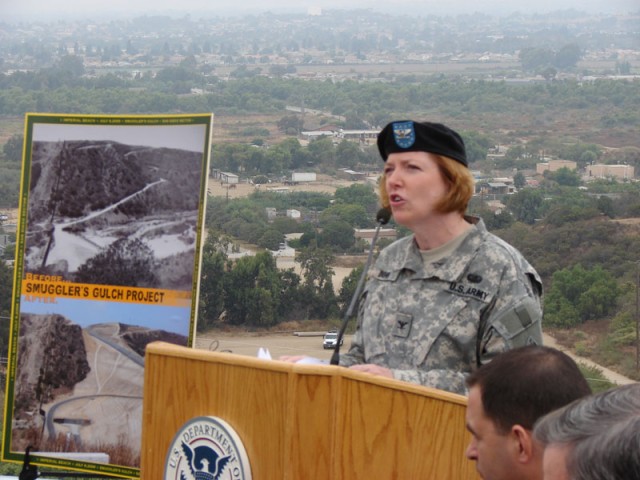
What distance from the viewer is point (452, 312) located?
228cm

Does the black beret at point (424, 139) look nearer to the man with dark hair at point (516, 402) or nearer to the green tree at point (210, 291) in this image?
the man with dark hair at point (516, 402)

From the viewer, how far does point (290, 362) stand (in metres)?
2.02

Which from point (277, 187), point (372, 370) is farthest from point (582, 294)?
point (372, 370)

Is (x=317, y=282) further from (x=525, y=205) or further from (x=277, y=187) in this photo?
(x=277, y=187)

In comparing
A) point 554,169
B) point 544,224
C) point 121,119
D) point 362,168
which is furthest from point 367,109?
point 121,119

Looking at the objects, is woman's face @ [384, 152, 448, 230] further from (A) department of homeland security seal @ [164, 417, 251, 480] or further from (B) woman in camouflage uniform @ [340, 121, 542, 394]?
(A) department of homeland security seal @ [164, 417, 251, 480]

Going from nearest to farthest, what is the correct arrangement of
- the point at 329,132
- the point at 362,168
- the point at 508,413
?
the point at 508,413 → the point at 362,168 → the point at 329,132

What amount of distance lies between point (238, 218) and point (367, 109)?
32.4ft

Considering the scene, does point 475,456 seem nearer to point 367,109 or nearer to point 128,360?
point 128,360

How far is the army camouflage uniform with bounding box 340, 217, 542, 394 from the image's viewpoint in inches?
87.5

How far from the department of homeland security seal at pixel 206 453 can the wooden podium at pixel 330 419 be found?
0.06ft

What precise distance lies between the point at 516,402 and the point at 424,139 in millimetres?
860

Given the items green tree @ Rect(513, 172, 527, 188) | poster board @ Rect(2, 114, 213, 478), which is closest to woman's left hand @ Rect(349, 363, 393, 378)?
poster board @ Rect(2, 114, 213, 478)

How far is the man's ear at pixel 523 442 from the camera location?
1.64 meters
